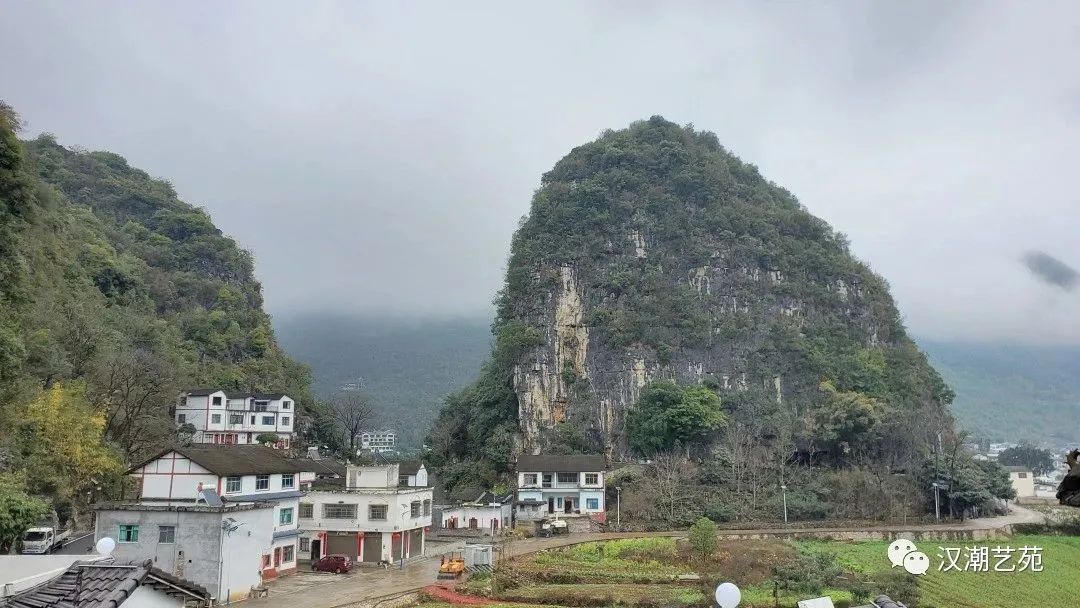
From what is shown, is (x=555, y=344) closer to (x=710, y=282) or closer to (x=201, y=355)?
(x=710, y=282)

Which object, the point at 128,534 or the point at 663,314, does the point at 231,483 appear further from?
the point at 663,314

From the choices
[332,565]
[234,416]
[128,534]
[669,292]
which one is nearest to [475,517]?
[332,565]

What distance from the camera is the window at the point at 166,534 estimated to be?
949 inches

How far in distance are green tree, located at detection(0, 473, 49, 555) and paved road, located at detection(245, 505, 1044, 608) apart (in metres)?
7.63

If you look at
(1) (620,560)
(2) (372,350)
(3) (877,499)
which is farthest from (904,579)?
(2) (372,350)

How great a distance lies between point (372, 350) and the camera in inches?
7180

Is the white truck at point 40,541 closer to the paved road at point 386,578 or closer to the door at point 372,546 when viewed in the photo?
the paved road at point 386,578

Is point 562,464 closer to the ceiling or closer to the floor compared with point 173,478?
closer to the floor

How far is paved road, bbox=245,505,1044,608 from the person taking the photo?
78.8ft

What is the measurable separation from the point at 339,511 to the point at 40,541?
11511 mm

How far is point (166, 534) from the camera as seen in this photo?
24.2 meters

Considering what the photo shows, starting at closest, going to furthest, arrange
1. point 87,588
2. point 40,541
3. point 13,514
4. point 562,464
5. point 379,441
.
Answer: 1. point 87,588
2. point 13,514
3. point 40,541
4. point 562,464
5. point 379,441

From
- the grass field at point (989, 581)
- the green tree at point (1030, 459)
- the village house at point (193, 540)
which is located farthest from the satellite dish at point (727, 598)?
the green tree at point (1030, 459)

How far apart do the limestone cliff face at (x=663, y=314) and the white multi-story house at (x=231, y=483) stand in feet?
93.7
